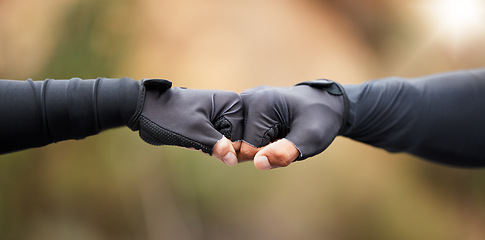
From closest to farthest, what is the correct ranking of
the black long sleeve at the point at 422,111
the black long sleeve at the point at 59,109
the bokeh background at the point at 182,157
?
the black long sleeve at the point at 59,109 → the black long sleeve at the point at 422,111 → the bokeh background at the point at 182,157

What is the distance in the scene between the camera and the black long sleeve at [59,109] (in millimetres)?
752

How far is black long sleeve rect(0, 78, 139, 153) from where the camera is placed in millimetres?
752

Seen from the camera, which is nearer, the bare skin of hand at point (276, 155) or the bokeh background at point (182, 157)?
the bare skin of hand at point (276, 155)

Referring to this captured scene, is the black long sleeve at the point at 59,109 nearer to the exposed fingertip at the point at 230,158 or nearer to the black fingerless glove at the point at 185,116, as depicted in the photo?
the black fingerless glove at the point at 185,116

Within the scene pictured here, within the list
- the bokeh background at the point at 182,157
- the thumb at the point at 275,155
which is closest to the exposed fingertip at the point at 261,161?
the thumb at the point at 275,155

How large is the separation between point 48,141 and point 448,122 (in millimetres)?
1022

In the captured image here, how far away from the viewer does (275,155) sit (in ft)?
2.47

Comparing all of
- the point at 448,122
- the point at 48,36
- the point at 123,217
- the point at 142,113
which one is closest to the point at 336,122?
the point at 448,122

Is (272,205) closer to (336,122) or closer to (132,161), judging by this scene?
→ (132,161)

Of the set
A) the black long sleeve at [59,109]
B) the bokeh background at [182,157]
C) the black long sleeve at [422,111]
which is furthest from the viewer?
the bokeh background at [182,157]

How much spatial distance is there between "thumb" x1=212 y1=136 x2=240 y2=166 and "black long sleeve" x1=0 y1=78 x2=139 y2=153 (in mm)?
215

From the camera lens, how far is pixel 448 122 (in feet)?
3.10

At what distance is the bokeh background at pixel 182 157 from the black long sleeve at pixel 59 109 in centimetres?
76

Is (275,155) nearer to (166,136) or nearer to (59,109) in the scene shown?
(166,136)
